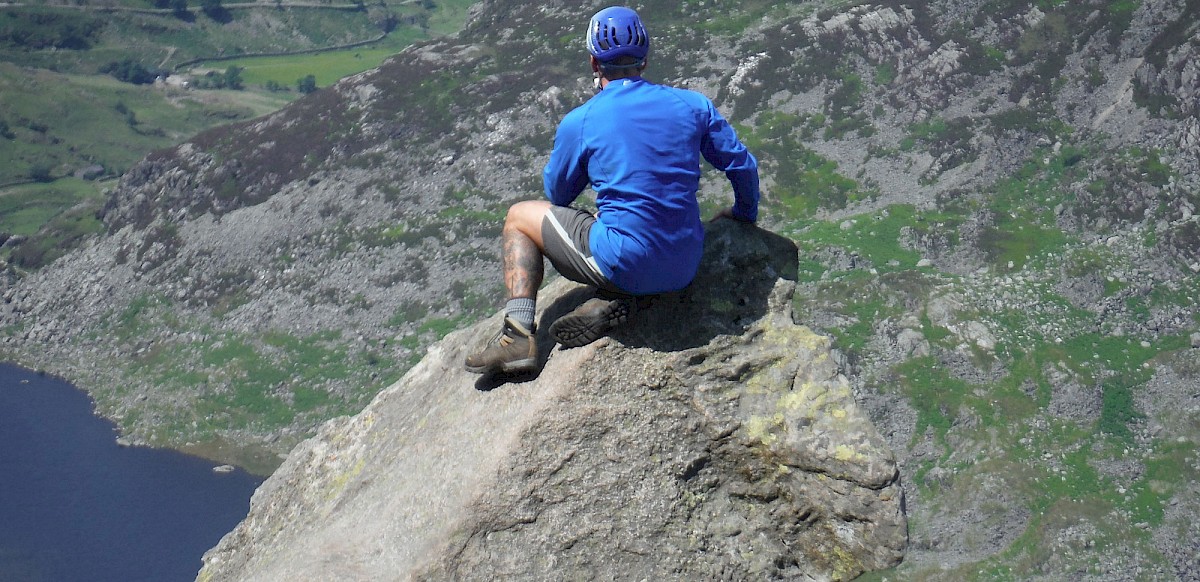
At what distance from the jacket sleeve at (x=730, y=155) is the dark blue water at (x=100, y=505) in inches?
2579

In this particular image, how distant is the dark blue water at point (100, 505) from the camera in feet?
233

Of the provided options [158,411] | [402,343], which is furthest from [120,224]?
[402,343]

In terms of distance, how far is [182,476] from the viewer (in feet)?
245

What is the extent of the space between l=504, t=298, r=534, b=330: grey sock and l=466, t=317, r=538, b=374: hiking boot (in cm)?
5

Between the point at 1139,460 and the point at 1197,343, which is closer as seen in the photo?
the point at 1139,460

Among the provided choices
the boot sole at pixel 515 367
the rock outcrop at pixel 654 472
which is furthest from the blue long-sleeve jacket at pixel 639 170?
the boot sole at pixel 515 367

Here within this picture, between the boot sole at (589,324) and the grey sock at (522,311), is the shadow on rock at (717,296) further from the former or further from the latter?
the grey sock at (522,311)

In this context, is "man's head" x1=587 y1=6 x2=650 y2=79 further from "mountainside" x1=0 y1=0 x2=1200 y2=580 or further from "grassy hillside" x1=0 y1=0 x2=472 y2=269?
"grassy hillside" x1=0 y1=0 x2=472 y2=269

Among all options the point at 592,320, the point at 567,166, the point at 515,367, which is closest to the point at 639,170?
the point at 567,166

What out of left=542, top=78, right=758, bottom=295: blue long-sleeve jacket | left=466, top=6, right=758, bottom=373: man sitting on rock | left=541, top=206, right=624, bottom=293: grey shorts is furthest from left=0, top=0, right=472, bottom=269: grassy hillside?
left=542, top=78, right=758, bottom=295: blue long-sleeve jacket

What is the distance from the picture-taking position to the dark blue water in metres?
71.1

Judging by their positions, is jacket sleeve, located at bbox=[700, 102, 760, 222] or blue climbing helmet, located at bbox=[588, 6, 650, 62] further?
jacket sleeve, located at bbox=[700, 102, 760, 222]

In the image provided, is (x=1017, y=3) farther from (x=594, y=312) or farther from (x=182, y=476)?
(x=182, y=476)

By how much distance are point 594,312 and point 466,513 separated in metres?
2.68
